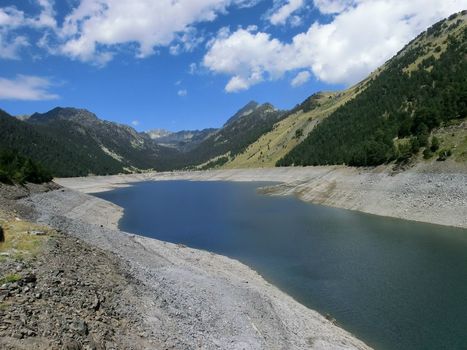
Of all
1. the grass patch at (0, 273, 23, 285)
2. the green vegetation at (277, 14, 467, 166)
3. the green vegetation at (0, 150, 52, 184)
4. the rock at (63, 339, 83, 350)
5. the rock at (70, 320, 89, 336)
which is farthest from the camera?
the green vegetation at (277, 14, 467, 166)

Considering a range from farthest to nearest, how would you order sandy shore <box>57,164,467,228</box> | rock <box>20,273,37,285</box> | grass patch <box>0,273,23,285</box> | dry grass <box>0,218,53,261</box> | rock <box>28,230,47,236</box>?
sandy shore <box>57,164,467,228</box>
rock <box>28,230,47,236</box>
dry grass <box>0,218,53,261</box>
rock <box>20,273,37,285</box>
grass patch <box>0,273,23,285</box>

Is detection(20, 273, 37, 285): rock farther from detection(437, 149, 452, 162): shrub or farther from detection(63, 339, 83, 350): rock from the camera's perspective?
detection(437, 149, 452, 162): shrub

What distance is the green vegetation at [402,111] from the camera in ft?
270

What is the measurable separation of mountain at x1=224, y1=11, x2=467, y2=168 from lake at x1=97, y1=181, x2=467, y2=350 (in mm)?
18227

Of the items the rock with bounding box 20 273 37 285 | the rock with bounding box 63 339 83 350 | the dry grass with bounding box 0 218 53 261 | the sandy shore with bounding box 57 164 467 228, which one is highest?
the dry grass with bounding box 0 218 53 261

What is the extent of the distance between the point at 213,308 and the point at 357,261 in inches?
897

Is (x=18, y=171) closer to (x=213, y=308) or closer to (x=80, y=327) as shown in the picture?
(x=213, y=308)

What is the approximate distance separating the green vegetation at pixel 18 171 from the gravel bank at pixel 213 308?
2789 cm

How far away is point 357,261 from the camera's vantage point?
4216 centimetres

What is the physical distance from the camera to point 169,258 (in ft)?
120

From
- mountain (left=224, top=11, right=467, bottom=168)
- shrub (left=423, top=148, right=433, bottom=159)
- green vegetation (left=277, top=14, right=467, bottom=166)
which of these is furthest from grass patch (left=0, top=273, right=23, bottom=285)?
shrub (left=423, top=148, right=433, bottom=159)

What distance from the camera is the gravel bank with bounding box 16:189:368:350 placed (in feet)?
68.0

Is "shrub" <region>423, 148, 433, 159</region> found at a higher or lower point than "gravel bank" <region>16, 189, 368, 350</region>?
higher

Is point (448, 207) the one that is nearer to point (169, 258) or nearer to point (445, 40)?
point (169, 258)
